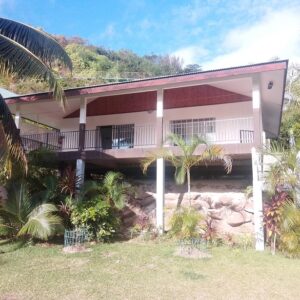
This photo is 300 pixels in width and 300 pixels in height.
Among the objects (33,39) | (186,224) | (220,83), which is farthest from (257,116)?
(33,39)

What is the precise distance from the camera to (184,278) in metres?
7.45

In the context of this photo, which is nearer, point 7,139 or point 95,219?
point 7,139

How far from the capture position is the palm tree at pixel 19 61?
9.71m

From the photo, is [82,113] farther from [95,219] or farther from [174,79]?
[95,219]

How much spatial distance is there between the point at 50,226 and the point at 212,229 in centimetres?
510

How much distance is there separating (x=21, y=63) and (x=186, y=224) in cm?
674

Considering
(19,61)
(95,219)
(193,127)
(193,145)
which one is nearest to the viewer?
(19,61)

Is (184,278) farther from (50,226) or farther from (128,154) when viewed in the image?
(128,154)

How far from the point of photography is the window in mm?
16203

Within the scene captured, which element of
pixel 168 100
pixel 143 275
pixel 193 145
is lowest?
pixel 143 275

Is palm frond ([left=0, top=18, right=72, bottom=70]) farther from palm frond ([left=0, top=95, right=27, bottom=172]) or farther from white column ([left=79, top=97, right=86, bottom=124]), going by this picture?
white column ([left=79, top=97, right=86, bottom=124])

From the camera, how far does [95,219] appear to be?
11.3 m

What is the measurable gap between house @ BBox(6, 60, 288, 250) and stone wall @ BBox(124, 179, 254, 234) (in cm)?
123

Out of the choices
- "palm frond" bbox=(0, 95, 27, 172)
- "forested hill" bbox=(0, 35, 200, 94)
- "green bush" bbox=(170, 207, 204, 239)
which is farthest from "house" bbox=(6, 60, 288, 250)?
"forested hill" bbox=(0, 35, 200, 94)
